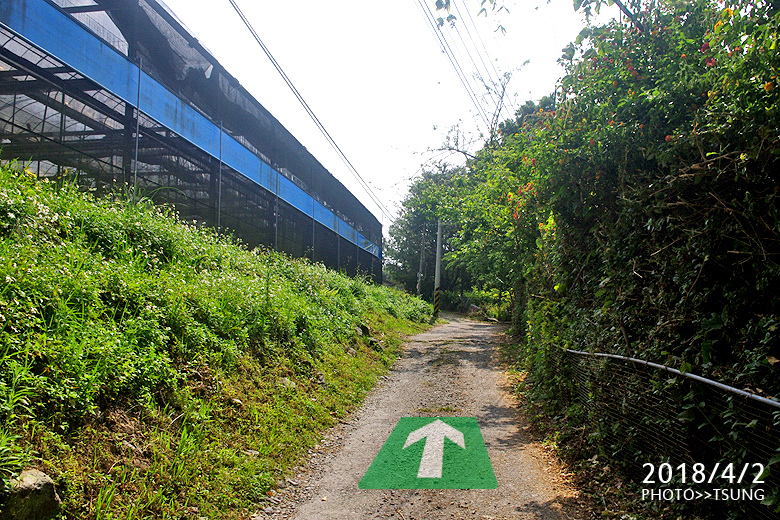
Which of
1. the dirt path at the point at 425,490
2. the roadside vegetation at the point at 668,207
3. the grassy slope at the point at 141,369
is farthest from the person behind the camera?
the dirt path at the point at 425,490

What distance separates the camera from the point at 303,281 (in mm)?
11562

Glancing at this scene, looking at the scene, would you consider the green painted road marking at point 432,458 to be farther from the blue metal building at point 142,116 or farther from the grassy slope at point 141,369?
the blue metal building at point 142,116

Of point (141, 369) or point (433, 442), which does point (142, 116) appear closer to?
point (141, 369)

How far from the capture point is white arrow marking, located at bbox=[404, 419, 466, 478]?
4.85m

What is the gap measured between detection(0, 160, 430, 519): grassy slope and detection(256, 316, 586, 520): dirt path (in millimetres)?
312

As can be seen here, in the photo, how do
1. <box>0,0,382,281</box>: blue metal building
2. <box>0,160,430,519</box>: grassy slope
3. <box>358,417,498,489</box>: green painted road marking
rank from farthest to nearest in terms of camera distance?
<box>0,0,382,281</box>: blue metal building, <box>358,417,498,489</box>: green painted road marking, <box>0,160,430,519</box>: grassy slope

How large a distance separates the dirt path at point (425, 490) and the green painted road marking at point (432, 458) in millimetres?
118

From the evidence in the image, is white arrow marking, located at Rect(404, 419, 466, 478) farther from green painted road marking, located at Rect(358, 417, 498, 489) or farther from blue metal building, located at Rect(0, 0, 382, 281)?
blue metal building, located at Rect(0, 0, 382, 281)

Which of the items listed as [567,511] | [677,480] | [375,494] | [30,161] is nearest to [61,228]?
[30,161]

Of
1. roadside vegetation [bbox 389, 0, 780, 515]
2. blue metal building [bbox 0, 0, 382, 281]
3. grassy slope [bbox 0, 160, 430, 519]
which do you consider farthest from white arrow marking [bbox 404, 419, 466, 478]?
blue metal building [bbox 0, 0, 382, 281]

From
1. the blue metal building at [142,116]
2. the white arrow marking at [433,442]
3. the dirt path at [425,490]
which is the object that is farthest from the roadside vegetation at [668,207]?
the blue metal building at [142,116]

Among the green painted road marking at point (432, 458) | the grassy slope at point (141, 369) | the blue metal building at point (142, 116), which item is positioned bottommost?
the green painted road marking at point (432, 458)

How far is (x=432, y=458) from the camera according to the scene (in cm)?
520

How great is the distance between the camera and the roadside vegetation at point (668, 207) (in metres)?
3.03
